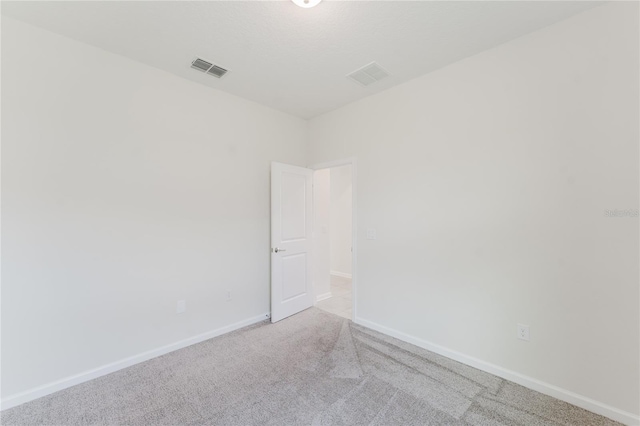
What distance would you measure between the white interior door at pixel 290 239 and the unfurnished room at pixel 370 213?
48 cm

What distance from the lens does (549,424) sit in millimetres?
1704

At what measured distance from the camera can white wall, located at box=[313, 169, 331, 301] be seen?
4172 millimetres

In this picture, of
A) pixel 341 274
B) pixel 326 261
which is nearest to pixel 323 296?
pixel 326 261

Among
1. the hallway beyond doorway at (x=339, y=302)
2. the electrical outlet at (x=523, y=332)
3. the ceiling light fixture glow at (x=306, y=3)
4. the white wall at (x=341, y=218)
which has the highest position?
the ceiling light fixture glow at (x=306, y=3)

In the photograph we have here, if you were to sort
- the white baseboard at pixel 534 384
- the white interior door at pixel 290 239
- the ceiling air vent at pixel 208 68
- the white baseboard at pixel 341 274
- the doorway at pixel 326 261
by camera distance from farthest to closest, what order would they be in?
the white baseboard at pixel 341 274, the doorway at pixel 326 261, the white interior door at pixel 290 239, the ceiling air vent at pixel 208 68, the white baseboard at pixel 534 384

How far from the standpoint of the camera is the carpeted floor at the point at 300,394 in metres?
1.76

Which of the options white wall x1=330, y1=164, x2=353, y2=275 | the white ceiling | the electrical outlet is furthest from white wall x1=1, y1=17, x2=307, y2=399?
white wall x1=330, y1=164, x2=353, y2=275

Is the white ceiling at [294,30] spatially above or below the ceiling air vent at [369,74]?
above

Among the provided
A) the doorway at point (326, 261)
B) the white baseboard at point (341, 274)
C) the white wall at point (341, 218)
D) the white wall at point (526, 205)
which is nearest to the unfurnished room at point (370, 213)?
the white wall at point (526, 205)

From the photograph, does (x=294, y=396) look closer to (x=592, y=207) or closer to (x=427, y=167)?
(x=427, y=167)

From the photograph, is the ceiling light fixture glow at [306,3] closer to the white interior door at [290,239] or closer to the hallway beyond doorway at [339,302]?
the white interior door at [290,239]

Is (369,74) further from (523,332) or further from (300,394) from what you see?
(300,394)

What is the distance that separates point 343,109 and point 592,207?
2658 mm

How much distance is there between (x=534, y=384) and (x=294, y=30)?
3346 mm
